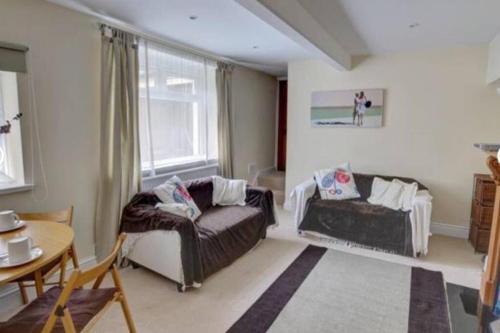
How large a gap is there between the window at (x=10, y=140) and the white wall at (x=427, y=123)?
138 inches

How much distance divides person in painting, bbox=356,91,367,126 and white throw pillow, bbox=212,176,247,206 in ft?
6.09

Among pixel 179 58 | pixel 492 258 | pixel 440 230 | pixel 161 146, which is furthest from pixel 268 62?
pixel 492 258

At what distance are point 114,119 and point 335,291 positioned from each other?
8.19 ft

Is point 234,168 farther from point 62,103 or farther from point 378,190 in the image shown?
point 62,103

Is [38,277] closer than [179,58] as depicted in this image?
Yes

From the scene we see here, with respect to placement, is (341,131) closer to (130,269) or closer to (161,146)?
(161,146)

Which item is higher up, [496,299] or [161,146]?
[161,146]

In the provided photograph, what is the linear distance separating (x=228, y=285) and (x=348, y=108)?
289cm

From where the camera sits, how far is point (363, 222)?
11.4ft

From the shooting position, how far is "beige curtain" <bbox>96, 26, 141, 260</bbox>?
9.33 ft

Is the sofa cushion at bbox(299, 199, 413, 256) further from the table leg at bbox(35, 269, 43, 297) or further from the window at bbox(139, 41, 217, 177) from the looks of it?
the table leg at bbox(35, 269, 43, 297)

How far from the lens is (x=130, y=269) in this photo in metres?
2.95

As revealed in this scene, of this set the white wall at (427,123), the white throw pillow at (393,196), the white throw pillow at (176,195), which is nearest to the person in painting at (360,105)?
the white wall at (427,123)

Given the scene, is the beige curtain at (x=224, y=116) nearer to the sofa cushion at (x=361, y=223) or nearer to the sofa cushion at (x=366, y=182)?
the sofa cushion at (x=361, y=223)
